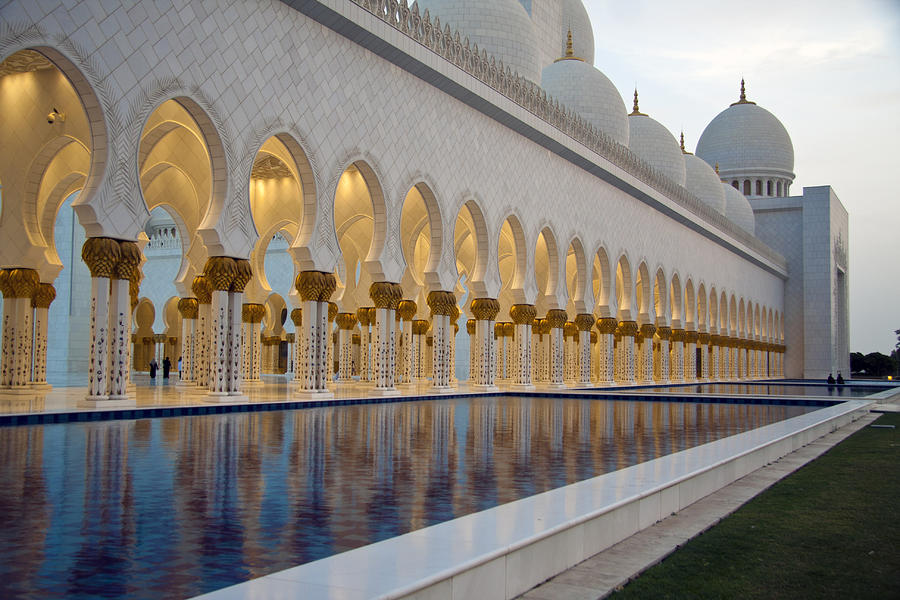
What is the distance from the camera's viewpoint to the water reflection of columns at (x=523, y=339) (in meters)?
Result: 13.3

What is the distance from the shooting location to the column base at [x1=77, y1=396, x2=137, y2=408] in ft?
22.0

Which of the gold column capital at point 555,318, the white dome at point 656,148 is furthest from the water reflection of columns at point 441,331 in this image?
the white dome at point 656,148

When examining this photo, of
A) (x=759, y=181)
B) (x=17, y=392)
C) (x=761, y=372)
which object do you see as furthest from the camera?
(x=759, y=181)

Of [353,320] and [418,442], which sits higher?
[353,320]

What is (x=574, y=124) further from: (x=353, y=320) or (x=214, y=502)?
(x=214, y=502)

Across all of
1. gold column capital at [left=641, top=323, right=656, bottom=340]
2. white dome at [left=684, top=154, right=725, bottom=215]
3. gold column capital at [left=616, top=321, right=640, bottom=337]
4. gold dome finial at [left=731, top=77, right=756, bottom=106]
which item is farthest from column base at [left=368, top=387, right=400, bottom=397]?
gold dome finial at [left=731, top=77, right=756, bottom=106]

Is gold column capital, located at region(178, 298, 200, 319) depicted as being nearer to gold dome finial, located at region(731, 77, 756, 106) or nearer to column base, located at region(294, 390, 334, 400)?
column base, located at region(294, 390, 334, 400)

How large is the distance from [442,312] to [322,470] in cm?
777

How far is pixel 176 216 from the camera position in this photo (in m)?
11.4

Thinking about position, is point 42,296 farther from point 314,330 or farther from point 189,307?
point 314,330

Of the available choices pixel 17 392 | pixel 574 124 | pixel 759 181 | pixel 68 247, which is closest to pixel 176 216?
pixel 17 392

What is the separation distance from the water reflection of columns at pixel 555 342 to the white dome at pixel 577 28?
797 cm

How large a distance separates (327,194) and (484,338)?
4161mm

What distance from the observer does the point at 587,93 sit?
1736cm
